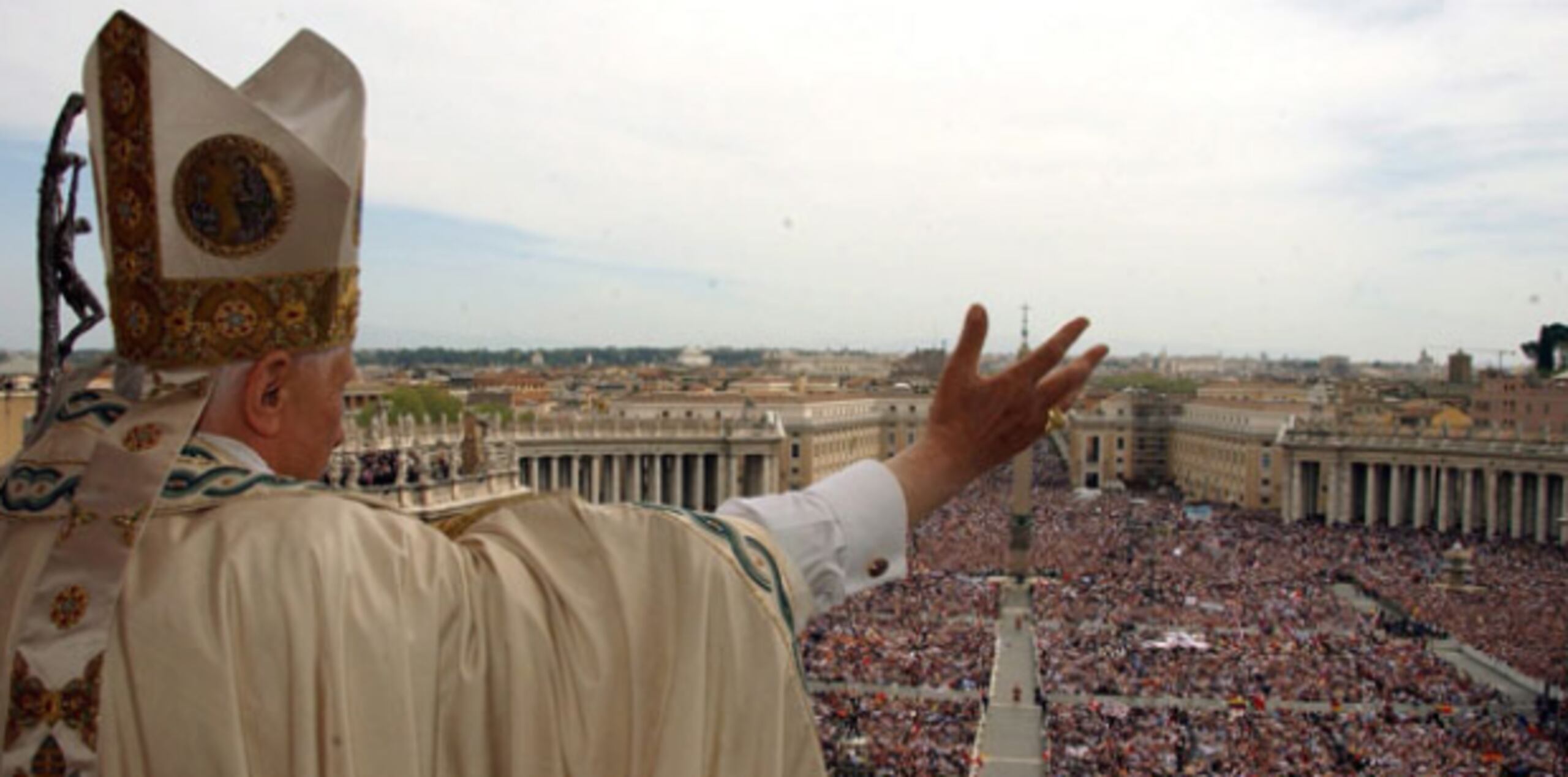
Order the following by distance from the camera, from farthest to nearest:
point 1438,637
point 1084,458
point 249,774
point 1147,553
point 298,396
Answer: point 1084,458
point 1147,553
point 1438,637
point 298,396
point 249,774

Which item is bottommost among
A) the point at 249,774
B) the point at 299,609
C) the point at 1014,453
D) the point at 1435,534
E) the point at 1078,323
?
→ the point at 1435,534

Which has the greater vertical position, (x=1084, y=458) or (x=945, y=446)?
(x=945, y=446)

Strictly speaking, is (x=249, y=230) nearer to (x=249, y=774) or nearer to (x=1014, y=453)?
(x=249, y=774)

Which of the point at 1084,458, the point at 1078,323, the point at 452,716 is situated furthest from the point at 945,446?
the point at 1084,458

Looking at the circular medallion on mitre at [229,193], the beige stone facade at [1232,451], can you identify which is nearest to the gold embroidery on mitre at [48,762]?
the circular medallion on mitre at [229,193]

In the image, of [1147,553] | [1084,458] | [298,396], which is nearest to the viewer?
[298,396]

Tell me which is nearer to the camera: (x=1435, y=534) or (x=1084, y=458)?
(x=1435, y=534)

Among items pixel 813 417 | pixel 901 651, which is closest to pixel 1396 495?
pixel 813 417
